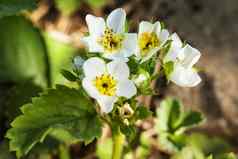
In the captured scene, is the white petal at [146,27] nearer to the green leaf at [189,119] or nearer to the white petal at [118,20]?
the white petal at [118,20]

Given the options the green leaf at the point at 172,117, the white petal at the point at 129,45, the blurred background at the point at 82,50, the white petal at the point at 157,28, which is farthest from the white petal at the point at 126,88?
the blurred background at the point at 82,50

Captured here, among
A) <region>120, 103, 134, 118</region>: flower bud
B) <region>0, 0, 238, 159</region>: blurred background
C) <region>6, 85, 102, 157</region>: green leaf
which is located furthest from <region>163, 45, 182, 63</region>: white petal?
<region>0, 0, 238, 159</region>: blurred background

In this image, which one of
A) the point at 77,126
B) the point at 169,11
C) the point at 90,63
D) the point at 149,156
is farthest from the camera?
the point at 169,11

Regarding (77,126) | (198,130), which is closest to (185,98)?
(198,130)

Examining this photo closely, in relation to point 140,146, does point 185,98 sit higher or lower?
higher

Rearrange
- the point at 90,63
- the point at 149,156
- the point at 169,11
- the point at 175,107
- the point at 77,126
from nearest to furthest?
1. the point at 90,63
2. the point at 77,126
3. the point at 175,107
4. the point at 149,156
5. the point at 169,11

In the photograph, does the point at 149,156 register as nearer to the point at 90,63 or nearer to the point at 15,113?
the point at 15,113
